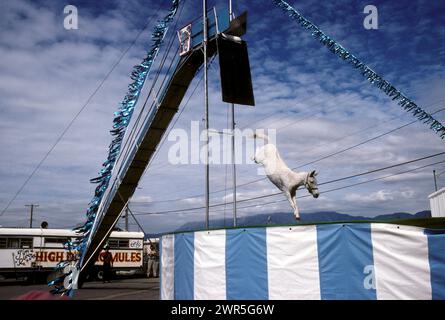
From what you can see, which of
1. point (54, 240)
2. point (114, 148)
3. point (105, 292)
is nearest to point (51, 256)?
point (54, 240)

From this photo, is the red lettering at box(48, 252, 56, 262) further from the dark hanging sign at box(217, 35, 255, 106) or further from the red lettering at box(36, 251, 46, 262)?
the dark hanging sign at box(217, 35, 255, 106)

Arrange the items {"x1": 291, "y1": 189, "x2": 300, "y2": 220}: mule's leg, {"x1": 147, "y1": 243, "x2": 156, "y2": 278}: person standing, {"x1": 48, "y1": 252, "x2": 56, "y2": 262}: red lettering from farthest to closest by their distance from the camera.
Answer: {"x1": 147, "y1": 243, "x2": 156, "y2": 278}: person standing
{"x1": 48, "y1": 252, "x2": 56, "y2": 262}: red lettering
{"x1": 291, "y1": 189, "x2": 300, "y2": 220}: mule's leg

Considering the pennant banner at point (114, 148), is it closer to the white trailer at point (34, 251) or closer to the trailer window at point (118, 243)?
the white trailer at point (34, 251)

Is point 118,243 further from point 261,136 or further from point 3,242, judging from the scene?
point 261,136

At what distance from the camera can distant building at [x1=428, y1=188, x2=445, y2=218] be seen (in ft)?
61.2

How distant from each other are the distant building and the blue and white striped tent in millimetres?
13704

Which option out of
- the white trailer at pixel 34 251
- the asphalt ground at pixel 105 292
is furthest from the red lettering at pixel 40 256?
the asphalt ground at pixel 105 292

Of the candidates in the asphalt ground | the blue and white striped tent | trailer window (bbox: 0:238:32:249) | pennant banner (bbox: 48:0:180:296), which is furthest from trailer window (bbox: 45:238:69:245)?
the blue and white striped tent

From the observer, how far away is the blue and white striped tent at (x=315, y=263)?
655 cm

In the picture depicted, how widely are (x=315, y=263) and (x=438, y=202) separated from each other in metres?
15.1

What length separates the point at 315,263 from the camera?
7.29 meters

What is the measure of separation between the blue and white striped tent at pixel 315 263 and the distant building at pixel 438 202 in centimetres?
1370

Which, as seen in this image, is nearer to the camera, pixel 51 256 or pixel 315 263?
pixel 315 263
